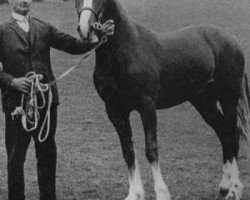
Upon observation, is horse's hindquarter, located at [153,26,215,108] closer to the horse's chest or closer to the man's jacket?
the horse's chest

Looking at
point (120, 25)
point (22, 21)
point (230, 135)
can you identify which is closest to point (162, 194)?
point (230, 135)

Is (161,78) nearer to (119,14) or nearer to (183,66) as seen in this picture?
(183,66)

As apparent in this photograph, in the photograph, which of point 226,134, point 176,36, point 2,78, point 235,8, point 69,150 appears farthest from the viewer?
point 235,8

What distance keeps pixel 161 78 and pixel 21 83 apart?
4.85 ft

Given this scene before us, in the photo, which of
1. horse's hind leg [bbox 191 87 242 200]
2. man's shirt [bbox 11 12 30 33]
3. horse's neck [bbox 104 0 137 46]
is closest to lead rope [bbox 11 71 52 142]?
man's shirt [bbox 11 12 30 33]

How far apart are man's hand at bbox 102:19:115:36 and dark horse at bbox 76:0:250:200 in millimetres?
76

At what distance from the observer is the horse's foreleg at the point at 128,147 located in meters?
5.88

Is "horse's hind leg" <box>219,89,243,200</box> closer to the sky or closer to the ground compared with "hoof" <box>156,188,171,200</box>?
closer to the ground

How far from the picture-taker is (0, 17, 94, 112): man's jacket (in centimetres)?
542

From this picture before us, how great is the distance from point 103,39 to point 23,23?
793 mm

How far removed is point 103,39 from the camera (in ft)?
17.9

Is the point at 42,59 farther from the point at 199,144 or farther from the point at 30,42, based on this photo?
the point at 199,144

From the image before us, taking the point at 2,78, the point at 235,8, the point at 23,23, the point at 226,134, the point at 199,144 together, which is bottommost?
the point at 235,8

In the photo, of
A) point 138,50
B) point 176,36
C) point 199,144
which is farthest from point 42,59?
point 199,144
